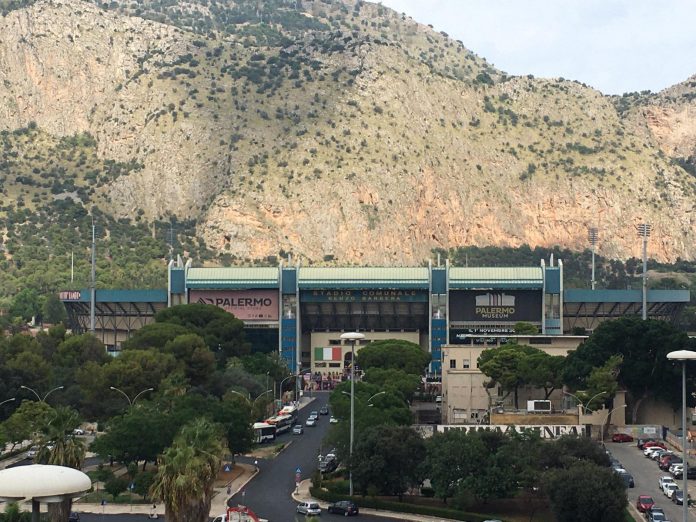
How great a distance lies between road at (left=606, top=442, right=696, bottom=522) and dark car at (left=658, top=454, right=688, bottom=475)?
44 cm

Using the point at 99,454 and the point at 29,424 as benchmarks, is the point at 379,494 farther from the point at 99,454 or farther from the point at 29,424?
the point at 29,424

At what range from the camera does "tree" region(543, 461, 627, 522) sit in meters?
87.0

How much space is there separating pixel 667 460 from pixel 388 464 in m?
24.5

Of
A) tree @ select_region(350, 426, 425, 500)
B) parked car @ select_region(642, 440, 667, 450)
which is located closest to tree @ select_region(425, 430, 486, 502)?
tree @ select_region(350, 426, 425, 500)

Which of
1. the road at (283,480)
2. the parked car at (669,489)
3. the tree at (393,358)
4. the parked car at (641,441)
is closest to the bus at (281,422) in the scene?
the road at (283,480)

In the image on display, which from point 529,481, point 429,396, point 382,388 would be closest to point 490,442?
point 529,481

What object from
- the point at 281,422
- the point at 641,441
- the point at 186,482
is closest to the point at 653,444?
the point at 641,441

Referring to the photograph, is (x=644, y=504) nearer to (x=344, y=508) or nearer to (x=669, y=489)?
(x=669, y=489)

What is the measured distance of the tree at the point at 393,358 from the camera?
567 ft

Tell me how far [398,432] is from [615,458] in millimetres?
21670

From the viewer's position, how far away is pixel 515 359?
144m

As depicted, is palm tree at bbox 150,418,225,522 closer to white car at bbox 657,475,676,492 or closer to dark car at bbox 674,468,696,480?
white car at bbox 657,475,676,492

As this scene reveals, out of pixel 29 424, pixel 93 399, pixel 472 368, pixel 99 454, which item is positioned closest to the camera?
pixel 99 454

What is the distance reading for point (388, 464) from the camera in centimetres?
10100
